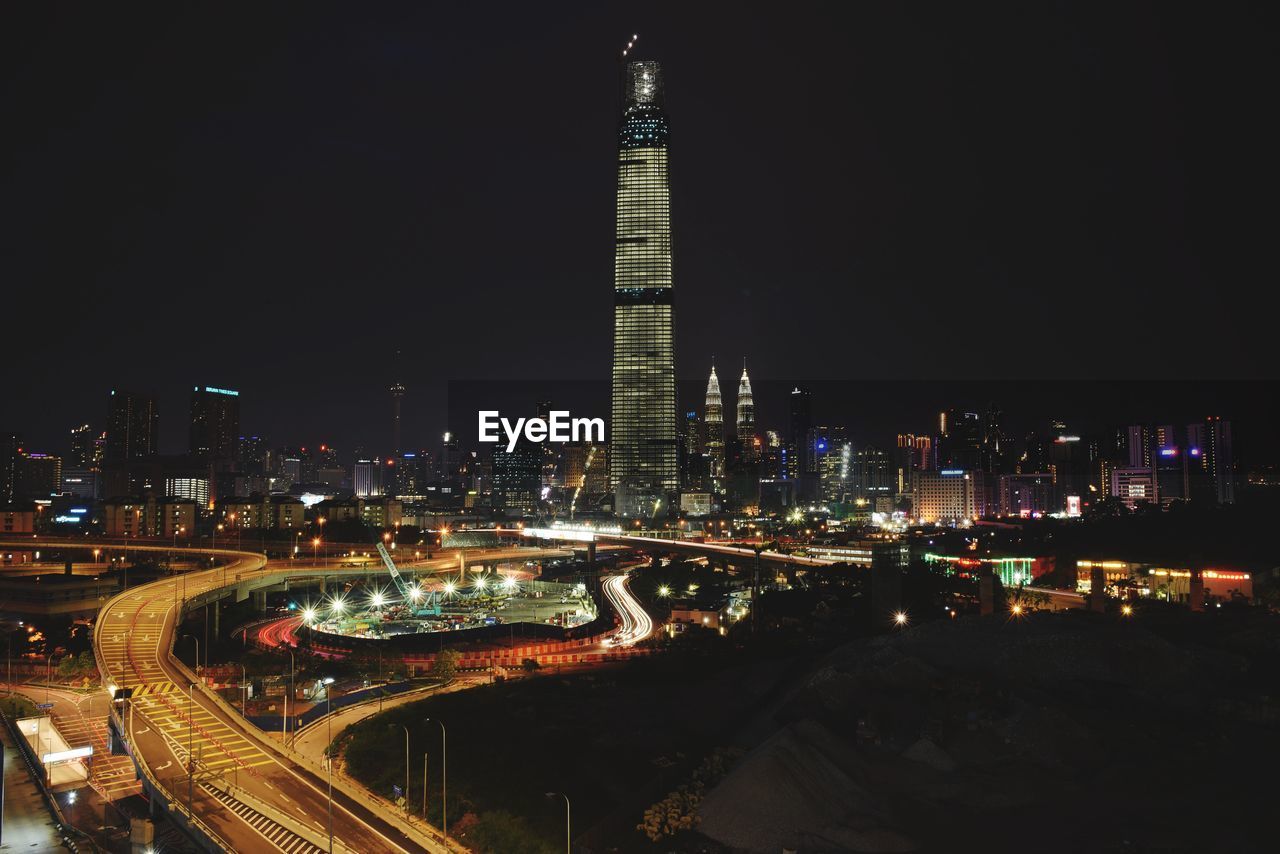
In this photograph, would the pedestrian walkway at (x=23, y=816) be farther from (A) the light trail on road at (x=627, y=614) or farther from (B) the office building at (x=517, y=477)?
(B) the office building at (x=517, y=477)

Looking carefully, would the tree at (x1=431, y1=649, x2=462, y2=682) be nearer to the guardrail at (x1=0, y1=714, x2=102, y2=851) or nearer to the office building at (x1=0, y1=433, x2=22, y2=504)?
the guardrail at (x1=0, y1=714, x2=102, y2=851)

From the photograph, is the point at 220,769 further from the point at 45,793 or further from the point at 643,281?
the point at 643,281

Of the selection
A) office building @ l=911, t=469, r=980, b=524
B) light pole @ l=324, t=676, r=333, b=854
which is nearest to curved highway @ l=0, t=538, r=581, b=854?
light pole @ l=324, t=676, r=333, b=854

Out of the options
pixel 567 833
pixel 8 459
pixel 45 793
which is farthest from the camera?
pixel 8 459

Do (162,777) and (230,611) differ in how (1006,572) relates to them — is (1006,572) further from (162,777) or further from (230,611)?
(162,777)

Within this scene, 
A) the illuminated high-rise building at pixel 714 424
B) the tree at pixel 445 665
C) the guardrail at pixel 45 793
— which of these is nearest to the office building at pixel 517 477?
the illuminated high-rise building at pixel 714 424

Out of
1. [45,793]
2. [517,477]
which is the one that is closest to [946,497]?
[517,477]
